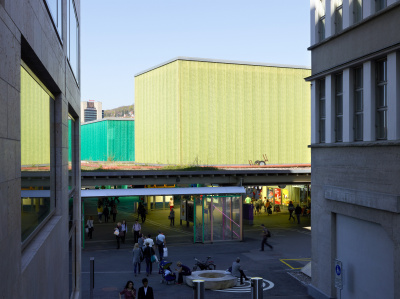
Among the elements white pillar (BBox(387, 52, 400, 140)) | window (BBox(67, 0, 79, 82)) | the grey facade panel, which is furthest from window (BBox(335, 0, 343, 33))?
window (BBox(67, 0, 79, 82))

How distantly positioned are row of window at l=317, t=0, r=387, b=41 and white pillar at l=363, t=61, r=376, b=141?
1782 millimetres

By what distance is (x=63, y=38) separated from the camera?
11633 millimetres

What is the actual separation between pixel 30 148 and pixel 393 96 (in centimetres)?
1116

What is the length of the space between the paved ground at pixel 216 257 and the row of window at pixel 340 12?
1019cm

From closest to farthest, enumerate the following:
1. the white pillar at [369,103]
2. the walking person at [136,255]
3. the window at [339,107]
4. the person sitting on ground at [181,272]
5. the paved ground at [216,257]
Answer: the white pillar at [369,103]
the window at [339,107]
the paved ground at [216,257]
the person sitting on ground at [181,272]
the walking person at [136,255]

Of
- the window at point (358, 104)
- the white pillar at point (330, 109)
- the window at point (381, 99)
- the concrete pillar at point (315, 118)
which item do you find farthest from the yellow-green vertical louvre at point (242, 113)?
the window at point (381, 99)

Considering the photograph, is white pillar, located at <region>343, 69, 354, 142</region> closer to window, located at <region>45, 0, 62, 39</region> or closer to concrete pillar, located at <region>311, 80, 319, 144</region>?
concrete pillar, located at <region>311, 80, 319, 144</region>

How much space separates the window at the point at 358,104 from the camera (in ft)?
54.4

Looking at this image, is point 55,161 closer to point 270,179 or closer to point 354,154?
point 354,154

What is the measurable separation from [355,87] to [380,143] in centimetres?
295

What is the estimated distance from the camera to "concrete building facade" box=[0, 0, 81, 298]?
4.64 meters

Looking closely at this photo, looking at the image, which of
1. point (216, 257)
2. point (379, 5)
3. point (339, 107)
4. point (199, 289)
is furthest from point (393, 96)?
point (216, 257)

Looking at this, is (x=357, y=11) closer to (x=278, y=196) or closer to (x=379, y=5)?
(x=379, y=5)

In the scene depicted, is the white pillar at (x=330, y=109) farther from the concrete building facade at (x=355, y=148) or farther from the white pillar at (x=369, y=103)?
the white pillar at (x=369, y=103)
